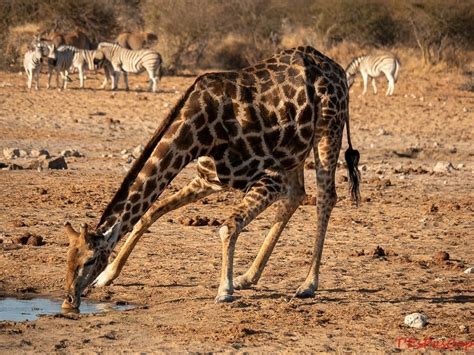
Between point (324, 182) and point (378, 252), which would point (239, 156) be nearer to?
point (324, 182)

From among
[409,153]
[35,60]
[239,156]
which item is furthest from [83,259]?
[35,60]

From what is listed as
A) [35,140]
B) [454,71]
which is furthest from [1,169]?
[454,71]

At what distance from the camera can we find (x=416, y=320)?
22.5 ft

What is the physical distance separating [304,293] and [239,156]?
41.5 inches

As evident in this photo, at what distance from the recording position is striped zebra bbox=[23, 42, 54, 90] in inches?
909

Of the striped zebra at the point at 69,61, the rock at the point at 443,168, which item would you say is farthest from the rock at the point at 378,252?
the striped zebra at the point at 69,61

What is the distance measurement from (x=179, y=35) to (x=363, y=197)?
19.8 m

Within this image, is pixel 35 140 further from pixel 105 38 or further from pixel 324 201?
pixel 105 38

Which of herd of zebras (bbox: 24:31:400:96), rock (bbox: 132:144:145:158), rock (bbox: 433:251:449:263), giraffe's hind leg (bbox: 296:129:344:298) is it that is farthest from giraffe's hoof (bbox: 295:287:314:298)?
herd of zebras (bbox: 24:31:400:96)

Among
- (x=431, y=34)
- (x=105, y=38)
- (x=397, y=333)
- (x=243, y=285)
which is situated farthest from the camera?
(x=105, y=38)

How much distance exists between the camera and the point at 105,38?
3516cm

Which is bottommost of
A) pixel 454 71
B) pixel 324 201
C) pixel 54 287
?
pixel 54 287

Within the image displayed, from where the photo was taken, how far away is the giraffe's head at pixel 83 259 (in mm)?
6953

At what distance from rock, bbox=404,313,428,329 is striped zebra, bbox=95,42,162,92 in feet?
60.5
